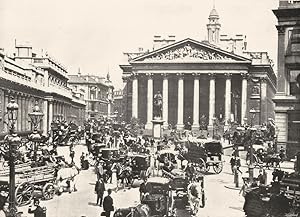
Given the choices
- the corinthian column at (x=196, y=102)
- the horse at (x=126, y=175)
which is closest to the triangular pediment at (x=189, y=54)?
the corinthian column at (x=196, y=102)

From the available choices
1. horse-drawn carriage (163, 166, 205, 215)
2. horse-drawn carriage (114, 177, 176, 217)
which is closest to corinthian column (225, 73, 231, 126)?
horse-drawn carriage (163, 166, 205, 215)

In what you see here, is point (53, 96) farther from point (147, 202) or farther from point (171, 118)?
point (147, 202)

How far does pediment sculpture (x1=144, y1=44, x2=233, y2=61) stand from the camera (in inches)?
3287

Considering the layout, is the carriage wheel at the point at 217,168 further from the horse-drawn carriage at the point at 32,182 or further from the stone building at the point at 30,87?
the stone building at the point at 30,87

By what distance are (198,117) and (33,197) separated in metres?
68.6

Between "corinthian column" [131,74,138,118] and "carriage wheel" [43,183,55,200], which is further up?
"corinthian column" [131,74,138,118]

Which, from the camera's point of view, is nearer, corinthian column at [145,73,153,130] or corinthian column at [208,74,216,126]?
corinthian column at [208,74,216,126]

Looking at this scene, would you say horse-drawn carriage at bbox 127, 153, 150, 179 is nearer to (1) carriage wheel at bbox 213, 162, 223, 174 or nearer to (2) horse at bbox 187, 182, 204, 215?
(1) carriage wheel at bbox 213, 162, 223, 174

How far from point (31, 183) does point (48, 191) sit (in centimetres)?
133

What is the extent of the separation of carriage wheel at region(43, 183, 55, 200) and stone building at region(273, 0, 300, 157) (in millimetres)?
23766

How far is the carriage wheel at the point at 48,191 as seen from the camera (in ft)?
65.0

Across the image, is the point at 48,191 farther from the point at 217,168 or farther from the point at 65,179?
the point at 217,168

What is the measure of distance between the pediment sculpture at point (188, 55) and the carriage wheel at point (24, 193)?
221 feet

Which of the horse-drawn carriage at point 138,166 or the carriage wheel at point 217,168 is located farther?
the carriage wheel at point 217,168
